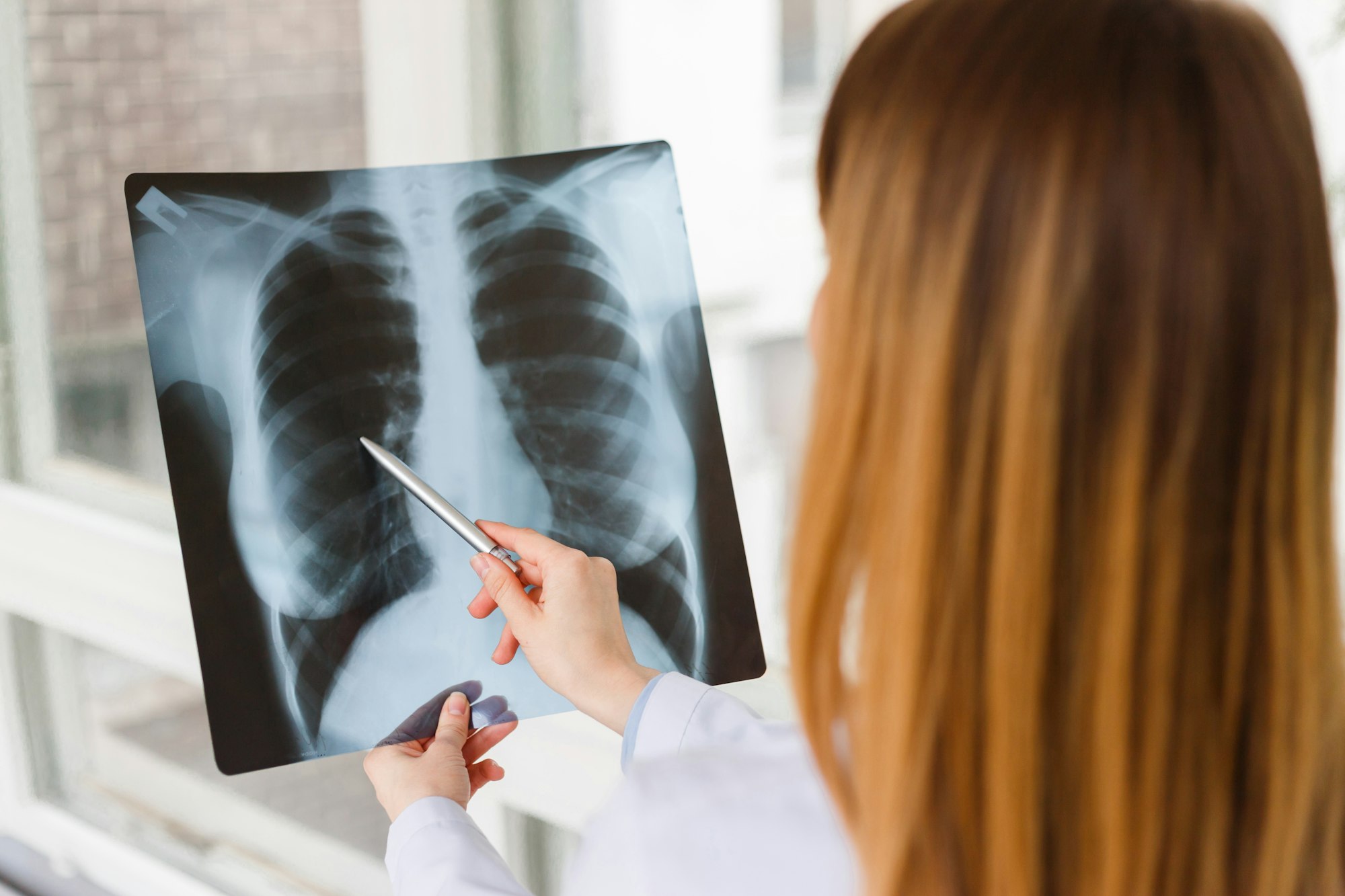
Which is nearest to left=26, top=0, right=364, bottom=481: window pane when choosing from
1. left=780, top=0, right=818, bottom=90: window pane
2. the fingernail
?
left=780, top=0, right=818, bottom=90: window pane

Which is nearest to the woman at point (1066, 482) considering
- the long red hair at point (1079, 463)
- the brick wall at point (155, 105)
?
the long red hair at point (1079, 463)

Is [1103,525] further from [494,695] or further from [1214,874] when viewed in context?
[494,695]

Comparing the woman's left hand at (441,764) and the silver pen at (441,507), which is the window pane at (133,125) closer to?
the silver pen at (441,507)

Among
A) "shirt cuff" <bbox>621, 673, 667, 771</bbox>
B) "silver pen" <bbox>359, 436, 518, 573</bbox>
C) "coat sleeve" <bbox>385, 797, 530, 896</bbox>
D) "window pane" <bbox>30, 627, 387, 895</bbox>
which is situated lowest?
"window pane" <bbox>30, 627, 387, 895</bbox>

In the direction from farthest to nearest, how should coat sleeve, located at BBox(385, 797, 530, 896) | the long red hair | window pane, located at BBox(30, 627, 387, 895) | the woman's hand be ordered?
window pane, located at BBox(30, 627, 387, 895), the woman's hand, coat sleeve, located at BBox(385, 797, 530, 896), the long red hair

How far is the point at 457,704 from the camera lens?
0.78m

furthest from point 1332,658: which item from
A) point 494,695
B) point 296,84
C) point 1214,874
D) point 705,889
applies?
point 296,84

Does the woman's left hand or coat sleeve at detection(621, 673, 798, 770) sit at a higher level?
coat sleeve at detection(621, 673, 798, 770)

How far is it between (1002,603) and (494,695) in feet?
1.50

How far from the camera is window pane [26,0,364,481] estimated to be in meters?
1.34

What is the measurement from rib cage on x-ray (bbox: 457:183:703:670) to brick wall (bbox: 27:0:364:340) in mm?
529

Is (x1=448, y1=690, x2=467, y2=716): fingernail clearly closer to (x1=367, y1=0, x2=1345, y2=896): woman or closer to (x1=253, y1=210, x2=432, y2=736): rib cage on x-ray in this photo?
(x1=253, y1=210, x2=432, y2=736): rib cage on x-ray

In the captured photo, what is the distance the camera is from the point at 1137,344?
0.39 metres

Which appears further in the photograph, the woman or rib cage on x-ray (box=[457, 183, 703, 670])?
rib cage on x-ray (box=[457, 183, 703, 670])
